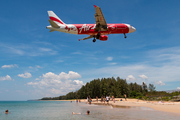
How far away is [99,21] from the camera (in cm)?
2606

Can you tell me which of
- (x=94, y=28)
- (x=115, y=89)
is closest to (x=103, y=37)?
(x=94, y=28)

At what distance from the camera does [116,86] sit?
95.8m

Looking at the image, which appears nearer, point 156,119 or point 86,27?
point 156,119

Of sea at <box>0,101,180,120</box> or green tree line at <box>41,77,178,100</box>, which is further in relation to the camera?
green tree line at <box>41,77,178,100</box>

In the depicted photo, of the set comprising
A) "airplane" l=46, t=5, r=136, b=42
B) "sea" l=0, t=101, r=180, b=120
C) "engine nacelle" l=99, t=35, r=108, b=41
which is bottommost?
"sea" l=0, t=101, r=180, b=120

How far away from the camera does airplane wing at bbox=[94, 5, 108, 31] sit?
24.3 metres

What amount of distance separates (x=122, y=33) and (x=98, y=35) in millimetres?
5441

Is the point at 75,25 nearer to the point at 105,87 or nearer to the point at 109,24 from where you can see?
the point at 109,24

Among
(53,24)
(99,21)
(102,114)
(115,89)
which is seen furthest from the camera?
(115,89)

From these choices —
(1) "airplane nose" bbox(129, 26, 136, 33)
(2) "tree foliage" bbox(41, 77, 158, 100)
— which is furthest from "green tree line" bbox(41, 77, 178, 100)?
(1) "airplane nose" bbox(129, 26, 136, 33)

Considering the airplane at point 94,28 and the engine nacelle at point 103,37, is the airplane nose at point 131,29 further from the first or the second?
the engine nacelle at point 103,37

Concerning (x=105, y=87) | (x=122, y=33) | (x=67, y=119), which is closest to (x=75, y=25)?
(x=122, y=33)

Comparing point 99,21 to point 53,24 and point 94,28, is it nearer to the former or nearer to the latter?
point 94,28

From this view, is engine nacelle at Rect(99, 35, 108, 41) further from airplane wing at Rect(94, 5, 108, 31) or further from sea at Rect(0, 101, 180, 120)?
sea at Rect(0, 101, 180, 120)
